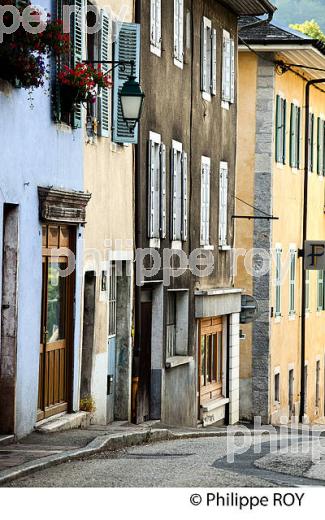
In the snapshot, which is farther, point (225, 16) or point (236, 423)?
point (236, 423)

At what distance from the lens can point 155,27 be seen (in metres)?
25.3

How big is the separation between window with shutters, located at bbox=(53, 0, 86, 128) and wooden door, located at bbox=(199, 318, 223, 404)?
10163 mm

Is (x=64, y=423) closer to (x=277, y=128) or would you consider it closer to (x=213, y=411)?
(x=213, y=411)

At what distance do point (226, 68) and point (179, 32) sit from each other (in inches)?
170

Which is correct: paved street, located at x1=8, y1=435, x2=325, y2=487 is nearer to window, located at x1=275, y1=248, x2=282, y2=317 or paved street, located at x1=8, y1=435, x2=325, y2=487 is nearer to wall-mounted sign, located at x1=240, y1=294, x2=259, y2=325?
wall-mounted sign, located at x1=240, y1=294, x2=259, y2=325

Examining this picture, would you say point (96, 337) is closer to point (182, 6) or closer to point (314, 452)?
point (314, 452)

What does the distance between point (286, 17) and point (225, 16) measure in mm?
112372

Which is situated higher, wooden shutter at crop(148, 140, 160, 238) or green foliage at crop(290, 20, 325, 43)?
green foliage at crop(290, 20, 325, 43)

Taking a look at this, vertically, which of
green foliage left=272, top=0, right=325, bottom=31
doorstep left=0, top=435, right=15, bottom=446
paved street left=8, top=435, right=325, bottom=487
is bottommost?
paved street left=8, top=435, right=325, bottom=487

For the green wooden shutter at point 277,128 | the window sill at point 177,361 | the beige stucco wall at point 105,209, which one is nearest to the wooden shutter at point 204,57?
the window sill at point 177,361

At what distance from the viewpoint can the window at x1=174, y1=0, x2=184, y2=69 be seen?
2689 centimetres

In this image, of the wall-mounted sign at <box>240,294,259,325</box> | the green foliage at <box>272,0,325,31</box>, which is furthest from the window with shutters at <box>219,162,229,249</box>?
the green foliage at <box>272,0,325,31</box>
